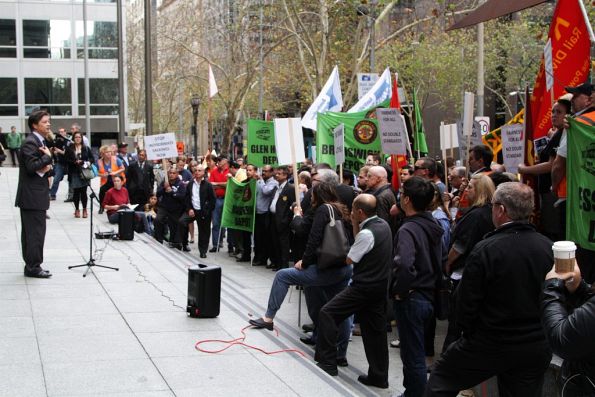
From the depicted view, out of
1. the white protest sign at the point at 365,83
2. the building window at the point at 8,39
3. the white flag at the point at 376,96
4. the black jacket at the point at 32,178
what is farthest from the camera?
the building window at the point at 8,39

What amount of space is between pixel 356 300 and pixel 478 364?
7.92 feet

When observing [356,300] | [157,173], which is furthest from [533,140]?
[157,173]

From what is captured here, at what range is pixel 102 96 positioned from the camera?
55.1m

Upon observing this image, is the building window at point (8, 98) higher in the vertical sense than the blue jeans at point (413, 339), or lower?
higher

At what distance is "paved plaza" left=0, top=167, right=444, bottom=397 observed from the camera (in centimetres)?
661

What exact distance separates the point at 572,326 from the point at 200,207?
13052mm

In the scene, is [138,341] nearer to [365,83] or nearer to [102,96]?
[365,83]

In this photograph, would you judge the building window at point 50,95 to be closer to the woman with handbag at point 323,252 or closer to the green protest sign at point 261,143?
the green protest sign at point 261,143

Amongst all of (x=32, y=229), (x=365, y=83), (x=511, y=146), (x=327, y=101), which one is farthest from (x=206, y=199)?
(x=511, y=146)

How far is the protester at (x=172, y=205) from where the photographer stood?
16.9m

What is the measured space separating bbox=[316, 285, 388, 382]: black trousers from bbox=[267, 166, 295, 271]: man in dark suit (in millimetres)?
6406

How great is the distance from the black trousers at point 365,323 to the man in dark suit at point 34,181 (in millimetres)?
4349

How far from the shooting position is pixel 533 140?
8859 millimetres

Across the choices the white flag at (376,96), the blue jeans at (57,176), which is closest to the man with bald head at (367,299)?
the white flag at (376,96)
